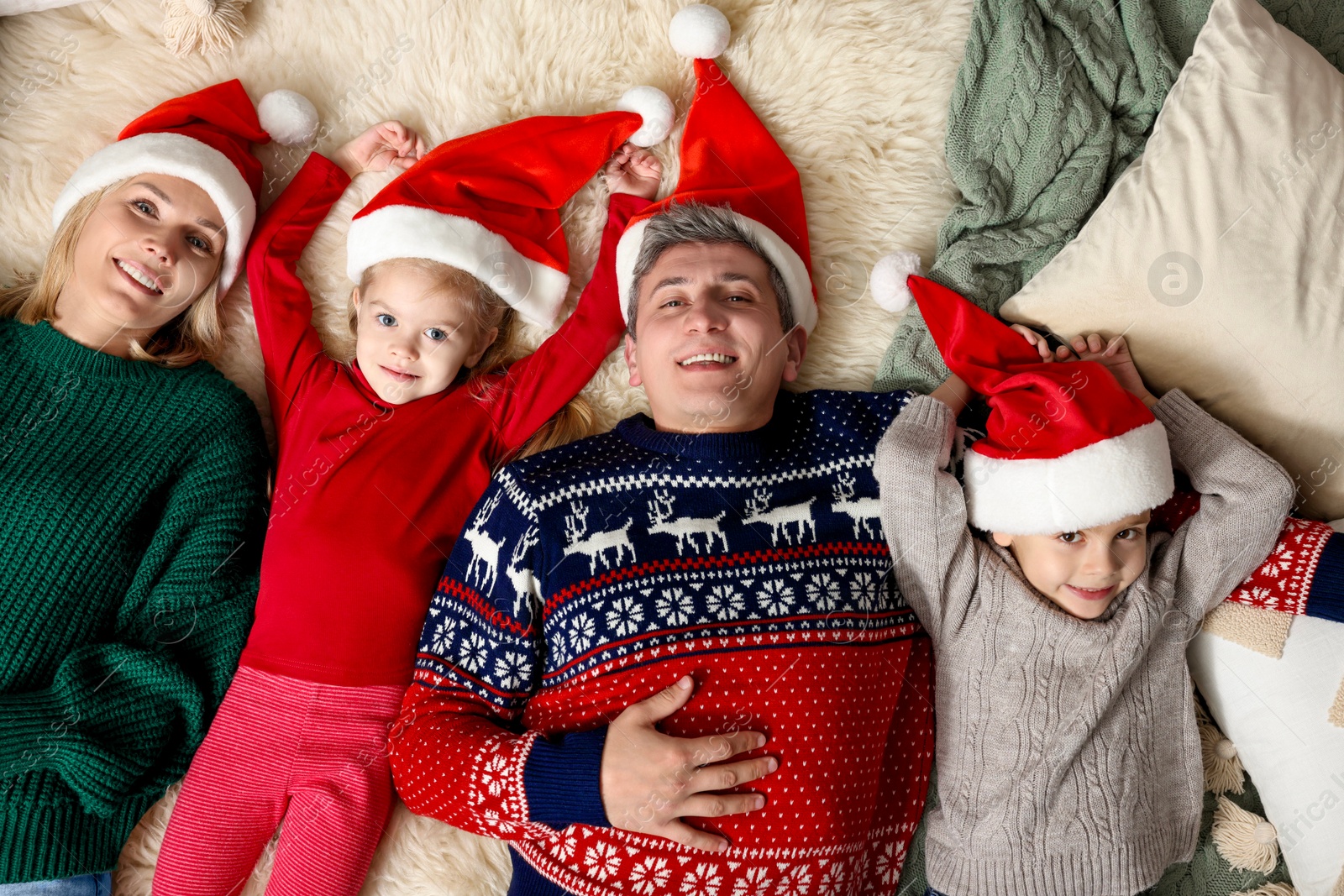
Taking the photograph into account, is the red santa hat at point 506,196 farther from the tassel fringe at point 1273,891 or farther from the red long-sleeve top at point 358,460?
the tassel fringe at point 1273,891

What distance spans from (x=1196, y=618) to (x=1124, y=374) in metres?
0.46

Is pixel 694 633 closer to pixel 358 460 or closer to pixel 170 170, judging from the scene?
pixel 358 460

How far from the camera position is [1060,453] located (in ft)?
4.90

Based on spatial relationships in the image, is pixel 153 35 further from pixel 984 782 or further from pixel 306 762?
pixel 984 782

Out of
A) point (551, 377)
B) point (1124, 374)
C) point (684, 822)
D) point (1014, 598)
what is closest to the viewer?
point (684, 822)

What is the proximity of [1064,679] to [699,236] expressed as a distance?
1034mm

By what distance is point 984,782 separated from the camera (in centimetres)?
159

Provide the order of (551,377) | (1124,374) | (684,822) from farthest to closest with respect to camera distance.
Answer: (551,377) → (1124,374) → (684,822)

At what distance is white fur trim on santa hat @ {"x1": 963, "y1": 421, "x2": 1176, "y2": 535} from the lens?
1473 mm

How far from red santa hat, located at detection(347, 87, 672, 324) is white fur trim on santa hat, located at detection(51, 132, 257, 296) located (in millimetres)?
222

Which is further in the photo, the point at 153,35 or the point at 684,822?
the point at 153,35

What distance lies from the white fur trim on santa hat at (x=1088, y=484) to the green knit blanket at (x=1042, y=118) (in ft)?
1.10

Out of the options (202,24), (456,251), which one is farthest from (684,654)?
(202,24)

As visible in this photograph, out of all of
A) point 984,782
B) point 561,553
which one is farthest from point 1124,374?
point 561,553
